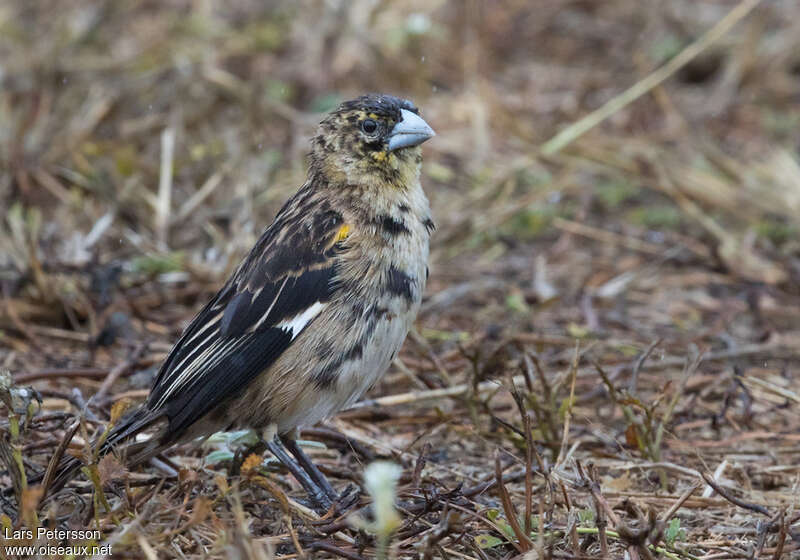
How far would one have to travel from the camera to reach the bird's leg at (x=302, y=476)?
352 centimetres

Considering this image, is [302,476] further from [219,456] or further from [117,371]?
[117,371]

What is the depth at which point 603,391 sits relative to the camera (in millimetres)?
4387

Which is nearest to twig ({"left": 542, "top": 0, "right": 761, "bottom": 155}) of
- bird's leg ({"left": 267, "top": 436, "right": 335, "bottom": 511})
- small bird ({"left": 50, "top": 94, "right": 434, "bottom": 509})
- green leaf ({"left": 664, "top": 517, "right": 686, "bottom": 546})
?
small bird ({"left": 50, "top": 94, "right": 434, "bottom": 509})

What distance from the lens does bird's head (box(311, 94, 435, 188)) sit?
3.83 m

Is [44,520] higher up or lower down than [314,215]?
lower down

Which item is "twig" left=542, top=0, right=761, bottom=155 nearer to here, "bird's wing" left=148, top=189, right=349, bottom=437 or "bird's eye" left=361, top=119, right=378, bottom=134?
"bird's eye" left=361, top=119, right=378, bottom=134

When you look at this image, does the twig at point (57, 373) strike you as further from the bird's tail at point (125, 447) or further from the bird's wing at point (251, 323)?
the bird's wing at point (251, 323)

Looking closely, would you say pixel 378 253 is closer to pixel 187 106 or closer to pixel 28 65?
pixel 187 106

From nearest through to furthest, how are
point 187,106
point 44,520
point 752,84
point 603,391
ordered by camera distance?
point 44,520, point 603,391, point 187,106, point 752,84

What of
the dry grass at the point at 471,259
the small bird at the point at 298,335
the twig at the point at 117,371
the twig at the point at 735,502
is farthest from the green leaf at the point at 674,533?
the twig at the point at 117,371

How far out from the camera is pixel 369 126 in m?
3.88

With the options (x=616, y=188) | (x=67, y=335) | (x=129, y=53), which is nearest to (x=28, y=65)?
Result: (x=129, y=53)

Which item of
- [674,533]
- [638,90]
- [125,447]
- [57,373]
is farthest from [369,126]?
[638,90]

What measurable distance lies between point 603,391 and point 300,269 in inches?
59.7
